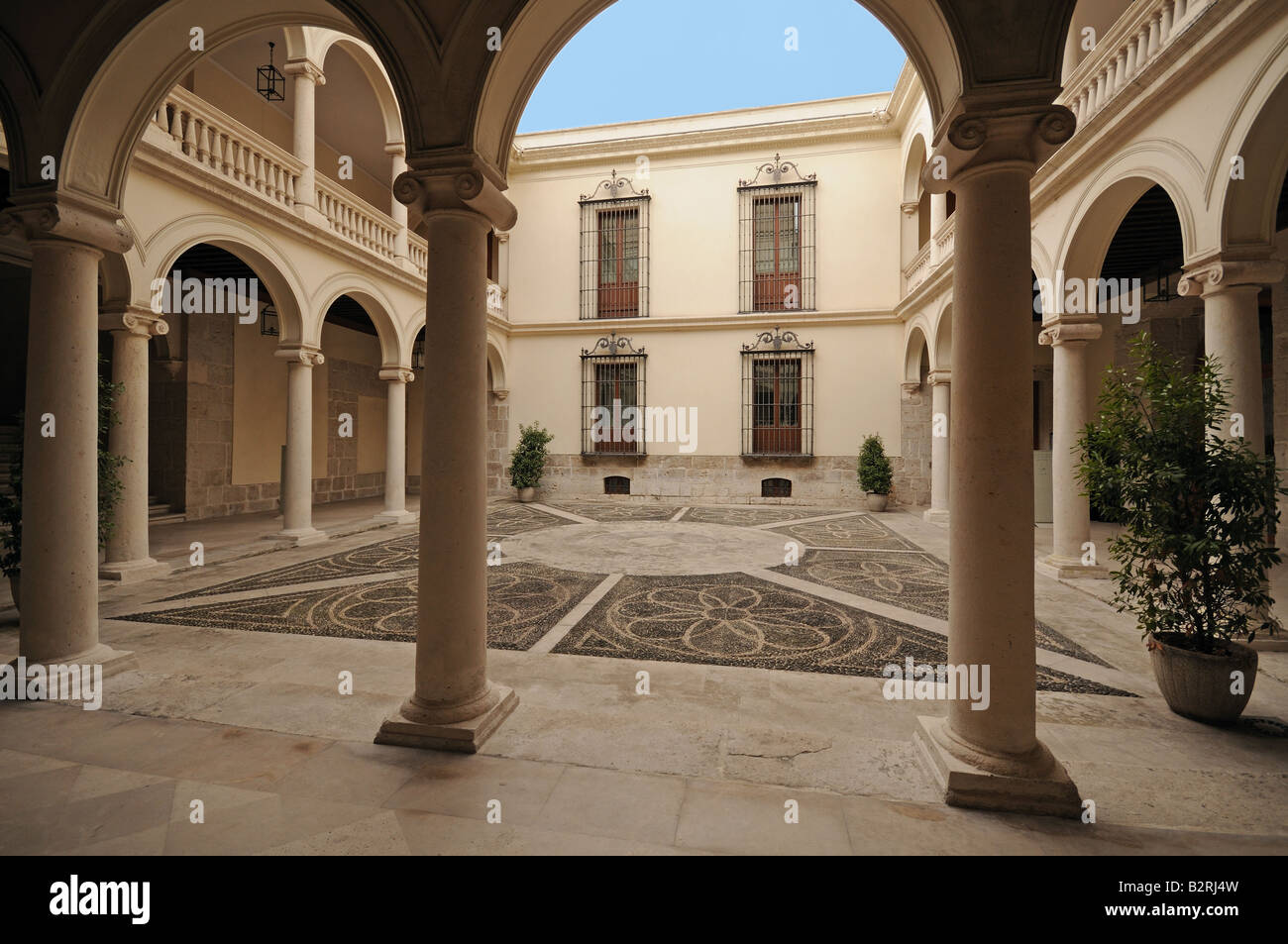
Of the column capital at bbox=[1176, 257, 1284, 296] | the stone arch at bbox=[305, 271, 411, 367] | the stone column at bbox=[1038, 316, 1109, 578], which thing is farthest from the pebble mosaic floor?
the stone arch at bbox=[305, 271, 411, 367]

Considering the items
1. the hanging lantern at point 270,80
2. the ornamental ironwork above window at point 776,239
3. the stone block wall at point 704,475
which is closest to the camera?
the hanging lantern at point 270,80

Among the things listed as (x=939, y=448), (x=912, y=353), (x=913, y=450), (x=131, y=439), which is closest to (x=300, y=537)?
(x=131, y=439)

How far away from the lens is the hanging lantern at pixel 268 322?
1165 centimetres

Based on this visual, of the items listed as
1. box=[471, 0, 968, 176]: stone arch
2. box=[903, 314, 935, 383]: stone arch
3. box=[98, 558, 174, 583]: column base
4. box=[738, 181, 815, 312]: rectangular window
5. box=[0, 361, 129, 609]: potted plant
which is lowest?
box=[98, 558, 174, 583]: column base

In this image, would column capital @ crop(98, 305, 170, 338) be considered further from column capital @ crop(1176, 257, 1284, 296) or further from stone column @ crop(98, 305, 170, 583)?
column capital @ crop(1176, 257, 1284, 296)

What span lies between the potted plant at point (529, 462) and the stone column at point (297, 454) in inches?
242

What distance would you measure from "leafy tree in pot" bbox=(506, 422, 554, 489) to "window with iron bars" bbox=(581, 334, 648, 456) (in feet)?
3.36

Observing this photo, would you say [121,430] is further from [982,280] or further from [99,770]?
[982,280]

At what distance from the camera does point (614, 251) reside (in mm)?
15102

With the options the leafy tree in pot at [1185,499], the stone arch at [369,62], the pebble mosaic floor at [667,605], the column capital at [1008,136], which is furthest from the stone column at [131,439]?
the leafy tree in pot at [1185,499]

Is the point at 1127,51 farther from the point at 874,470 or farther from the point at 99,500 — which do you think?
the point at 99,500

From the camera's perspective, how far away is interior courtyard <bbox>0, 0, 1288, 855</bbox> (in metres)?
2.35

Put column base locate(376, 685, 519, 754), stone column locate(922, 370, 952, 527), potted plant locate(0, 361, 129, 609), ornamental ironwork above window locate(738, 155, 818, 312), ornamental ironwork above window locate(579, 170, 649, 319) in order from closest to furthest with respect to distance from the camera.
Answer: column base locate(376, 685, 519, 754) < potted plant locate(0, 361, 129, 609) < stone column locate(922, 370, 952, 527) < ornamental ironwork above window locate(738, 155, 818, 312) < ornamental ironwork above window locate(579, 170, 649, 319)

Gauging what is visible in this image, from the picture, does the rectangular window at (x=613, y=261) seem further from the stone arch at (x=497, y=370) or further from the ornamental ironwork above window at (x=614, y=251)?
the stone arch at (x=497, y=370)
